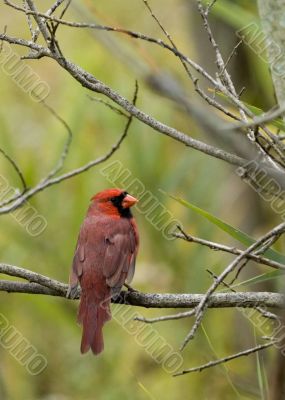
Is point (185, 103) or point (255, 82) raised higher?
point (255, 82)

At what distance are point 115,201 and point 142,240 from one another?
155 centimetres

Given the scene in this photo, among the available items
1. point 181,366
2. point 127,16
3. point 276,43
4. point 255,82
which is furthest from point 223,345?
point 276,43

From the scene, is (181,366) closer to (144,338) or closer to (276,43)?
(144,338)

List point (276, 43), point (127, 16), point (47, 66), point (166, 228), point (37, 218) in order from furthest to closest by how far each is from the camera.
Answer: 1. point (47, 66)
2. point (127, 16)
3. point (37, 218)
4. point (166, 228)
5. point (276, 43)

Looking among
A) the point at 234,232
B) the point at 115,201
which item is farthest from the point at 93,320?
the point at 234,232

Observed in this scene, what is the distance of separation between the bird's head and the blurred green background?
785mm

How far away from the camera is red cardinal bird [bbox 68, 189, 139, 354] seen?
147 inches

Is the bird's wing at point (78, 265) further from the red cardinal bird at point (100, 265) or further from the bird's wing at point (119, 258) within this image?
the bird's wing at point (119, 258)

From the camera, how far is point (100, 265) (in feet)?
12.8

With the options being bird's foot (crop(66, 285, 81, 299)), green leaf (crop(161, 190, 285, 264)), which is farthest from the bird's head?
green leaf (crop(161, 190, 285, 264))

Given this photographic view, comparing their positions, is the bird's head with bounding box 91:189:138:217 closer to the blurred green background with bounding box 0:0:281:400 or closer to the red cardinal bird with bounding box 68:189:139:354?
the red cardinal bird with bounding box 68:189:139:354

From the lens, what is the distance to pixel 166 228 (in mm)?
5082

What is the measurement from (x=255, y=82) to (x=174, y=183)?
1.17 m

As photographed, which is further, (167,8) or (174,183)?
(167,8)
